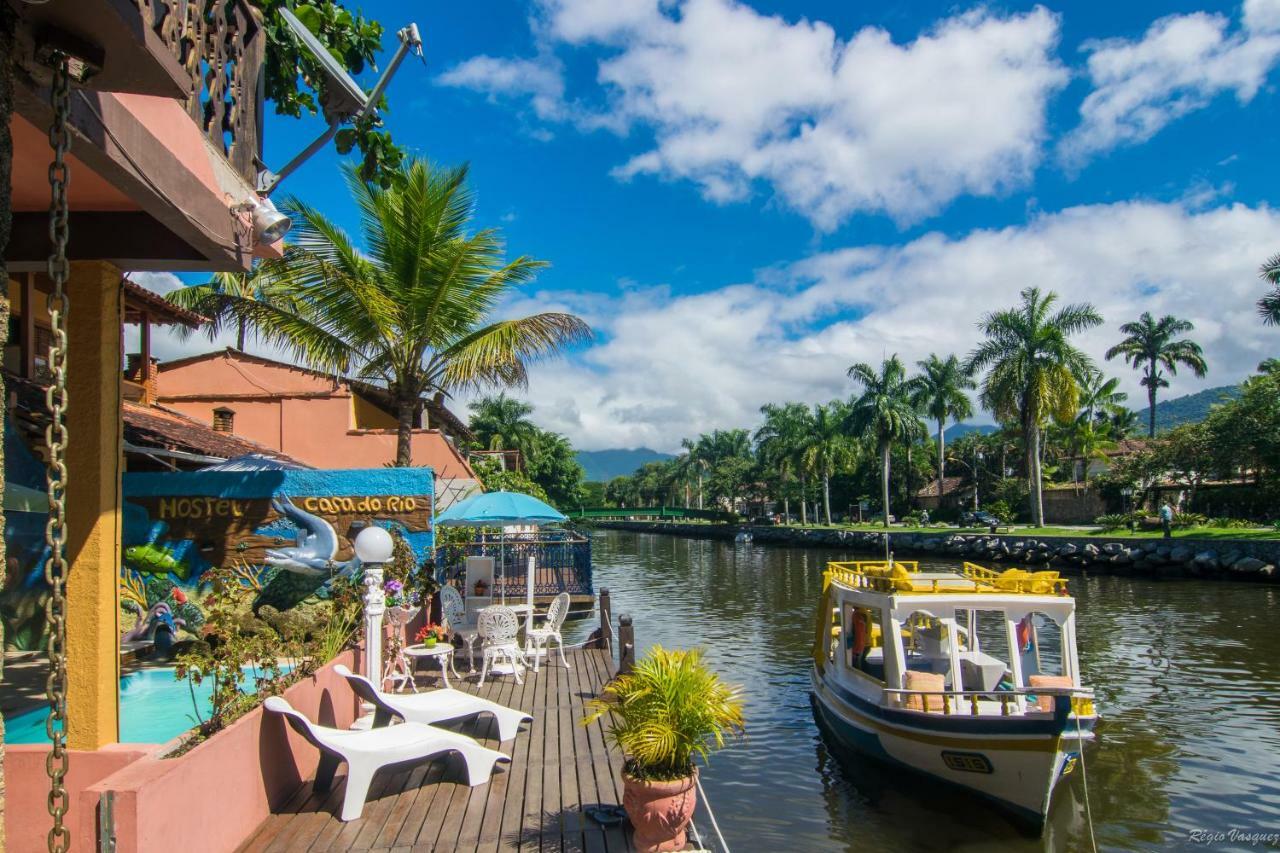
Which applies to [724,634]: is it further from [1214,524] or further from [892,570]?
[1214,524]

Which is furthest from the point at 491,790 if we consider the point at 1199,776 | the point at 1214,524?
the point at 1214,524

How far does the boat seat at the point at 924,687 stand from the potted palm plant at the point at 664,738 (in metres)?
4.68

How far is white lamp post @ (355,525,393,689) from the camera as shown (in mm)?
8508

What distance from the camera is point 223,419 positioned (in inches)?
837

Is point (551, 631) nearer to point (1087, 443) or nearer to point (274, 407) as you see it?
point (274, 407)

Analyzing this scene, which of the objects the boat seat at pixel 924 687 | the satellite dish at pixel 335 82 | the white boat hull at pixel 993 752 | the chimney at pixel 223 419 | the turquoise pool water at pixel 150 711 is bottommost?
the white boat hull at pixel 993 752

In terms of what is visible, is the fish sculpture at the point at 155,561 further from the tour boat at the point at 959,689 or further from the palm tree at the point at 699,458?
the palm tree at the point at 699,458

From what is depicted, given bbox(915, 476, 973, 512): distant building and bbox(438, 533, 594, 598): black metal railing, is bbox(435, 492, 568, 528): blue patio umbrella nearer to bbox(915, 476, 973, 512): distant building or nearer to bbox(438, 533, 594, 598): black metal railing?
bbox(438, 533, 594, 598): black metal railing

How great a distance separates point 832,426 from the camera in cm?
6538

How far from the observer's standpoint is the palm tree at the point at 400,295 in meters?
13.8

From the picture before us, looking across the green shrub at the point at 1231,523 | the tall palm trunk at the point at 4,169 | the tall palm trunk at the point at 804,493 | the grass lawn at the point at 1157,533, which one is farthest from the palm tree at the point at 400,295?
the tall palm trunk at the point at 804,493

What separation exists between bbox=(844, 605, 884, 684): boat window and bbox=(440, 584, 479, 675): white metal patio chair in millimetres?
5343

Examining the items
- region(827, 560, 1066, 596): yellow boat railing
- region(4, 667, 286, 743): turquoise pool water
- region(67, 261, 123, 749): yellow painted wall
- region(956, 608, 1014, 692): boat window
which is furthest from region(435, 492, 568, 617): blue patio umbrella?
region(67, 261, 123, 749): yellow painted wall

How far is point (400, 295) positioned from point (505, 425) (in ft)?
198
